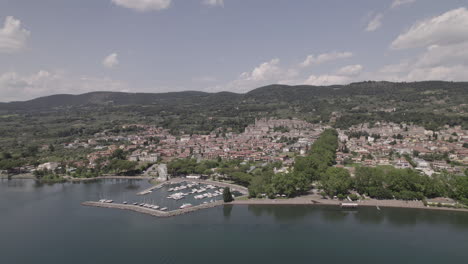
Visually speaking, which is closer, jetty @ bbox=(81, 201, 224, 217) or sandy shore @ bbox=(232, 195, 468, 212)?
sandy shore @ bbox=(232, 195, 468, 212)

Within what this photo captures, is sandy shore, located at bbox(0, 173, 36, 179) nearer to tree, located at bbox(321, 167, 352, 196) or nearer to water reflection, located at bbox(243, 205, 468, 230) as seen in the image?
water reflection, located at bbox(243, 205, 468, 230)

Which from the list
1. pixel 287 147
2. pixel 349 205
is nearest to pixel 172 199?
pixel 349 205

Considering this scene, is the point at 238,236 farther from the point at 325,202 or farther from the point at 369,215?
the point at 369,215

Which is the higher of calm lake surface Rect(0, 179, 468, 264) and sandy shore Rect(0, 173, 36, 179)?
calm lake surface Rect(0, 179, 468, 264)

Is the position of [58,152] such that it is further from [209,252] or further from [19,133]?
[209,252]

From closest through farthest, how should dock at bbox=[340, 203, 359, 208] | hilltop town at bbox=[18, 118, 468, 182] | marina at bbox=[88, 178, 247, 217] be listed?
dock at bbox=[340, 203, 359, 208] → marina at bbox=[88, 178, 247, 217] → hilltop town at bbox=[18, 118, 468, 182]

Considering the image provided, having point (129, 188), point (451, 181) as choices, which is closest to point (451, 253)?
point (451, 181)

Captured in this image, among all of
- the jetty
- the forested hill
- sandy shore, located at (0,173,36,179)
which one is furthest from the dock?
the forested hill
